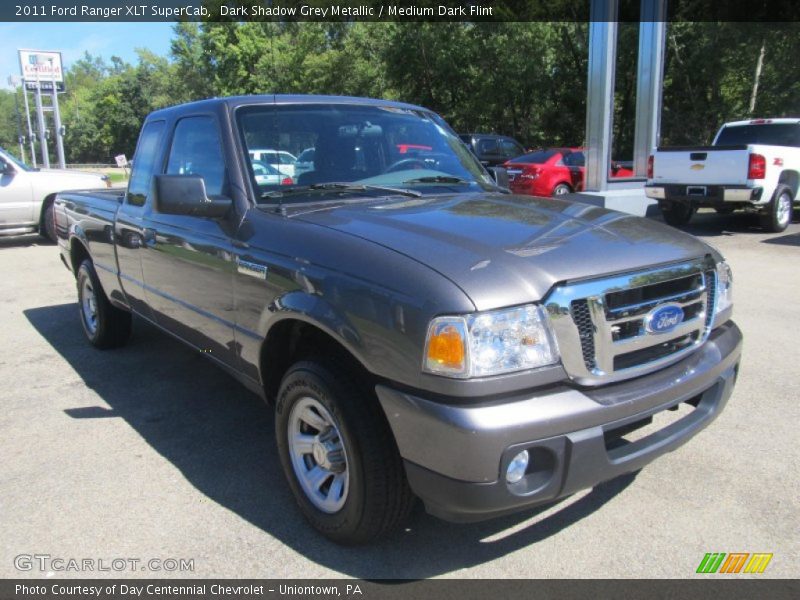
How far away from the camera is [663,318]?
2564 mm

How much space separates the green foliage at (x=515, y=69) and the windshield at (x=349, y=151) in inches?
967

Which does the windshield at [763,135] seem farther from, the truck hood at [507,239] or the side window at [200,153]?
the side window at [200,153]

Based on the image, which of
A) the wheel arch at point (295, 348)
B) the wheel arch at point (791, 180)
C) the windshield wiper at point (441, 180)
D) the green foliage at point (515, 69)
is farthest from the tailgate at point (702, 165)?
the green foliage at point (515, 69)

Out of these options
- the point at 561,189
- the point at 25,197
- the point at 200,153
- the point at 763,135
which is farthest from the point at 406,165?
the point at 561,189

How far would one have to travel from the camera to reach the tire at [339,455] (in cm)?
246

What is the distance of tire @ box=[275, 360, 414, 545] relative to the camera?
2.46 metres

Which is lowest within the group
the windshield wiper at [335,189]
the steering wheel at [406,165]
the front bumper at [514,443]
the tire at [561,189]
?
the tire at [561,189]

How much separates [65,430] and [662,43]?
45.8 ft

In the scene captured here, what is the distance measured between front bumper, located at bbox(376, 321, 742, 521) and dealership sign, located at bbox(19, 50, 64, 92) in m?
27.8

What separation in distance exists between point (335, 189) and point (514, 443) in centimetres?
178

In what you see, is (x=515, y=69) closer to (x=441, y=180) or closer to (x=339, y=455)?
(x=441, y=180)

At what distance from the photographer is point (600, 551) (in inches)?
107
